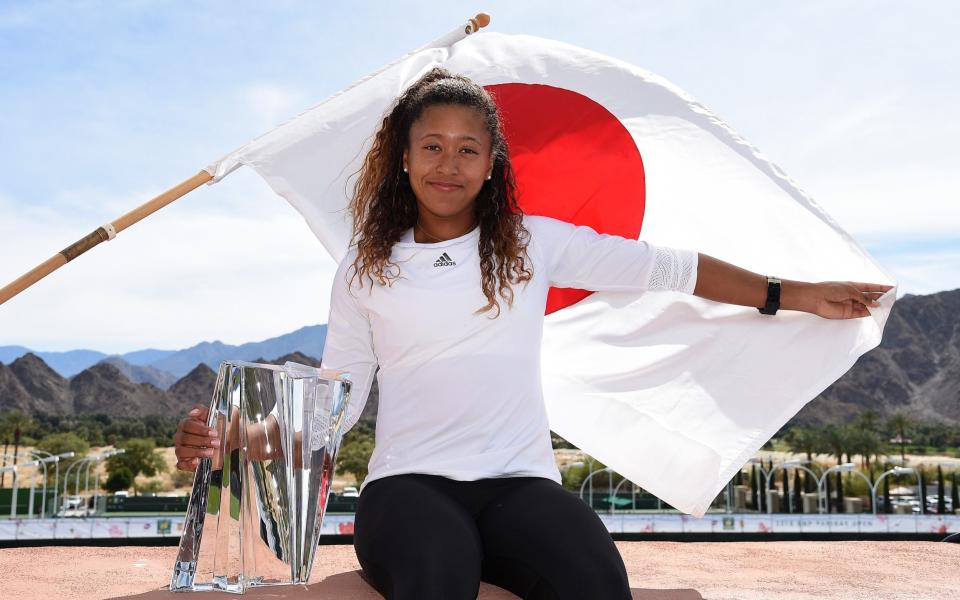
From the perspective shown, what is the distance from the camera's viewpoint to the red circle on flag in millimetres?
4469

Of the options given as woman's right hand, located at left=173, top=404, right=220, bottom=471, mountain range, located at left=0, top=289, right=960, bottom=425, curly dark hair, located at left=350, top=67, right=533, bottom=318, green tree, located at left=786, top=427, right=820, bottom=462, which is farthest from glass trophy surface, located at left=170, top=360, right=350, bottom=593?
mountain range, located at left=0, top=289, right=960, bottom=425

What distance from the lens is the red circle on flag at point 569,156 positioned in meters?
4.47

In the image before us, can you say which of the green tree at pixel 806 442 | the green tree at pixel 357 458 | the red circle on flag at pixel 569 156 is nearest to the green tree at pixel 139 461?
the green tree at pixel 357 458

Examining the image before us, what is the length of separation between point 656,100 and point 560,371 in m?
1.40

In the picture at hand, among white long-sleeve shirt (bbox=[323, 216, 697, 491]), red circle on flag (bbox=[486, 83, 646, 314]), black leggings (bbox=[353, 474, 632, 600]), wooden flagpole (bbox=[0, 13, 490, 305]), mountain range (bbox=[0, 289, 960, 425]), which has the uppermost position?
mountain range (bbox=[0, 289, 960, 425])

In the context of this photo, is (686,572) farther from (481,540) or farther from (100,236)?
(100,236)

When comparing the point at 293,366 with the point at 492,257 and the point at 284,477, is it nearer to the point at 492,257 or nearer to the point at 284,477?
the point at 284,477

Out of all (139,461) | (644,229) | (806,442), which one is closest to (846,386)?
(806,442)

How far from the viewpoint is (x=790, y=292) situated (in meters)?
3.60

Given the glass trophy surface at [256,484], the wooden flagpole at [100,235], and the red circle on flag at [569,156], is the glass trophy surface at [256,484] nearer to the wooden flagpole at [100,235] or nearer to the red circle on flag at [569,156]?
the wooden flagpole at [100,235]

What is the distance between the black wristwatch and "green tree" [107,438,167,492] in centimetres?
7713

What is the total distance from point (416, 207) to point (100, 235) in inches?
54.3

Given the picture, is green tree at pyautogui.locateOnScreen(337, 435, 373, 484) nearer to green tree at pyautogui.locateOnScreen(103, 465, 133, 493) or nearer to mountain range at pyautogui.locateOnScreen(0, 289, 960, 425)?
green tree at pyautogui.locateOnScreen(103, 465, 133, 493)

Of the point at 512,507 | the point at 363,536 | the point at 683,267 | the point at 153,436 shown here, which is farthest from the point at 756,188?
the point at 153,436
